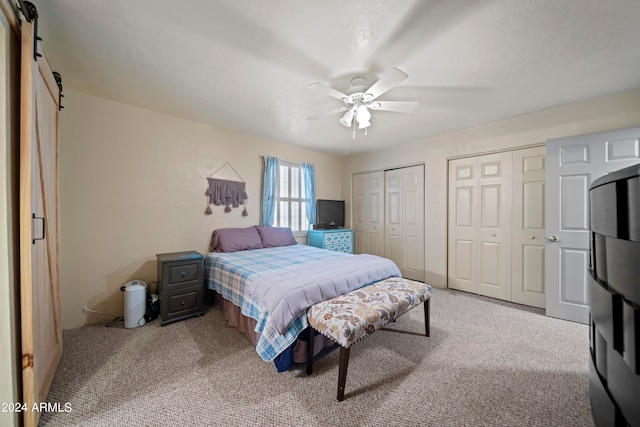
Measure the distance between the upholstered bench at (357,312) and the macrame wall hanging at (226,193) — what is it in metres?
2.39

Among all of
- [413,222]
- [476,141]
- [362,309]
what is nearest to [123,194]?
[362,309]

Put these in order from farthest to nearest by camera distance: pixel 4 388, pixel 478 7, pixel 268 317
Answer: pixel 268 317 → pixel 478 7 → pixel 4 388

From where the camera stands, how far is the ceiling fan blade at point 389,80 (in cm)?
164

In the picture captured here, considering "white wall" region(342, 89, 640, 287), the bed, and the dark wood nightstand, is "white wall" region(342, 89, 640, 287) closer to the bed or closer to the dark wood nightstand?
the bed

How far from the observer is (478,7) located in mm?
1380

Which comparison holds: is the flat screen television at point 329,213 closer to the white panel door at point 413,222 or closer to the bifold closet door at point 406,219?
the bifold closet door at point 406,219

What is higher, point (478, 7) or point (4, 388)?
point (478, 7)

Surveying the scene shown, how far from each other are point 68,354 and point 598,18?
4.60 m

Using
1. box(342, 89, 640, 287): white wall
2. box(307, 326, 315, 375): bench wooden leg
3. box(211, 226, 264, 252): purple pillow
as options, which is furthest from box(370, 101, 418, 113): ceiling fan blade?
box(211, 226, 264, 252): purple pillow

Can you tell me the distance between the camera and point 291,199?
4.43m

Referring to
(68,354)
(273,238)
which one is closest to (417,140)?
(273,238)

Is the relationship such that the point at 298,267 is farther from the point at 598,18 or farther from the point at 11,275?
the point at 598,18

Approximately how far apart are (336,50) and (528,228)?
10.6 ft

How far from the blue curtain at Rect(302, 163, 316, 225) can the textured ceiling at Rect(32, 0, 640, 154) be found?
5.92 ft
